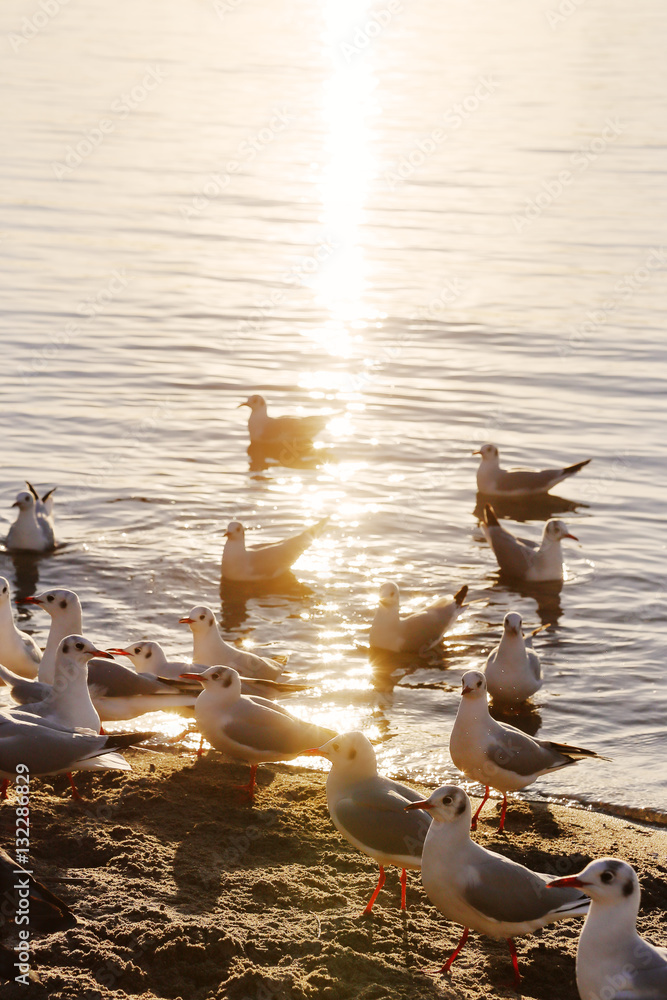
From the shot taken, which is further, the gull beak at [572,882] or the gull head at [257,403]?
the gull head at [257,403]

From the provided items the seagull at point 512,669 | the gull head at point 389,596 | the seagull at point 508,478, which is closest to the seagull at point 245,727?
the seagull at point 512,669

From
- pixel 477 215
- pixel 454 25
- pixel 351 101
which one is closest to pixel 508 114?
pixel 351 101

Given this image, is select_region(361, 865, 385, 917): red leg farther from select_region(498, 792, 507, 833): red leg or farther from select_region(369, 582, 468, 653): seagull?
select_region(369, 582, 468, 653): seagull

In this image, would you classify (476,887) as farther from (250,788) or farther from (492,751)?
(250,788)

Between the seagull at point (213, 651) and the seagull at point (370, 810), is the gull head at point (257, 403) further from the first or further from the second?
the seagull at point (370, 810)

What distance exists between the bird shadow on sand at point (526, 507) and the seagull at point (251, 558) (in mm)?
3338

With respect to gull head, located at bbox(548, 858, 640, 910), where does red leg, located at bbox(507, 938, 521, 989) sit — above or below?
below

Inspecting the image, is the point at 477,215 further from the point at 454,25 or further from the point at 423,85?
the point at 454,25

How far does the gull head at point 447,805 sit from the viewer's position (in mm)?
6242

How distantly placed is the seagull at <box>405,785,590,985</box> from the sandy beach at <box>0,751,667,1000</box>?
0.90ft

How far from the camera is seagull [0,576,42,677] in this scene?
10.2 m

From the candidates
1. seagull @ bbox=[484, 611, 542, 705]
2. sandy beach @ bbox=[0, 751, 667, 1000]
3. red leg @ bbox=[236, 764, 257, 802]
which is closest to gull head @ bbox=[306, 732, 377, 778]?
sandy beach @ bbox=[0, 751, 667, 1000]

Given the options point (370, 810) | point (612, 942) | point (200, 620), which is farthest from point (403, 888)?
point (200, 620)

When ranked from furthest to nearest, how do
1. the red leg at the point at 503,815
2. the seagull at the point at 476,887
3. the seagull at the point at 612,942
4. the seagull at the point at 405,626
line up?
1. the seagull at the point at 405,626
2. the red leg at the point at 503,815
3. the seagull at the point at 476,887
4. the seagull at the point at 612,942
